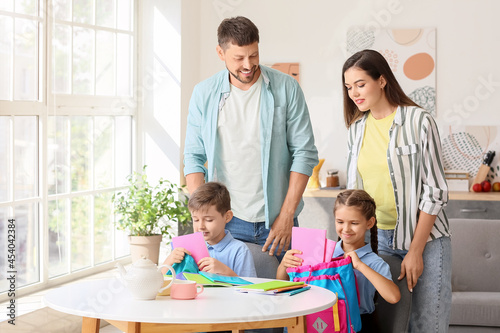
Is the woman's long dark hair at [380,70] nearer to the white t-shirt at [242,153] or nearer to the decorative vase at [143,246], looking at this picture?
the white t-shirt at [242,153]

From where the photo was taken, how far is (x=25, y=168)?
3.76m

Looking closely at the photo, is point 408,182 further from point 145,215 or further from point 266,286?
point 145,215

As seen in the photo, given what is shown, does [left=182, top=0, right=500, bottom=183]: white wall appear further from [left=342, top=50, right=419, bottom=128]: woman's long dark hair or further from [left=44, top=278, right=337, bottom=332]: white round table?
[left=44, top=278, right=337, bottom=332]: white round table

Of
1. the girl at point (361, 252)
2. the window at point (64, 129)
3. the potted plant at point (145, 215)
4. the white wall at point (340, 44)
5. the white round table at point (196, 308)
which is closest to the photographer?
the white round table at point (196, 308)

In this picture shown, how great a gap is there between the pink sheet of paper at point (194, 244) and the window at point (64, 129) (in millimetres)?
1586

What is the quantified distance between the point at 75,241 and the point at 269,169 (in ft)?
6.70

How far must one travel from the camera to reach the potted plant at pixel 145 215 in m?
4.36

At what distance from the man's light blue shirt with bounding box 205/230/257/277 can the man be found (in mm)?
138

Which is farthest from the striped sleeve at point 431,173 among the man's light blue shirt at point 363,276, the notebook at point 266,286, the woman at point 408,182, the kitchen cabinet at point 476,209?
the kitchen cabinet at point 476,209

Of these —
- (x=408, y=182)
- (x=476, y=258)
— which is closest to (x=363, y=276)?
(x=408, y=182)

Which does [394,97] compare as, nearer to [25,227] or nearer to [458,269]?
[458,269]

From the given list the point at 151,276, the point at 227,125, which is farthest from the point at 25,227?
the point at 151,276

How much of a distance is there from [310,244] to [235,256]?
0.32m

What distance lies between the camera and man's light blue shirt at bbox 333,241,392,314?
7.59 feet
